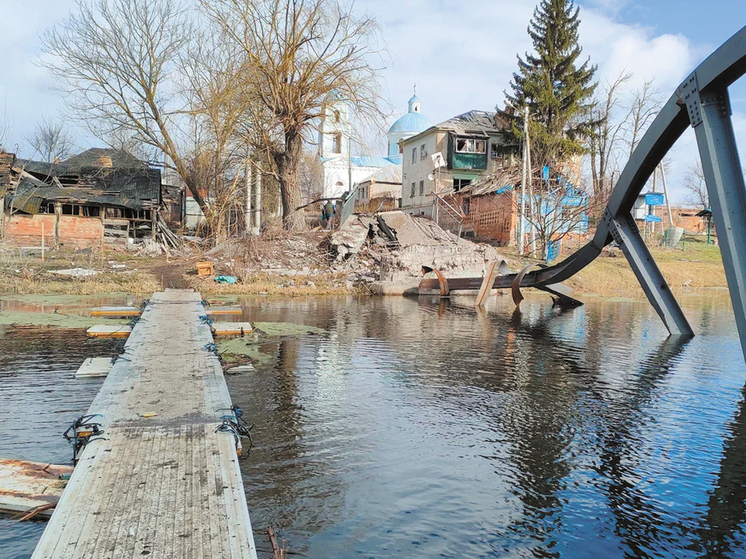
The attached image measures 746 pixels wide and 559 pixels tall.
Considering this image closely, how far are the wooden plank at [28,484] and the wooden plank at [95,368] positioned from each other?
326cm

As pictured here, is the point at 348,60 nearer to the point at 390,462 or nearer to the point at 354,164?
the point at 390,462

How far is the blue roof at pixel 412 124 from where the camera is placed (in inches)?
2586

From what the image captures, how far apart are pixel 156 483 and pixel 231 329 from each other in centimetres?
754

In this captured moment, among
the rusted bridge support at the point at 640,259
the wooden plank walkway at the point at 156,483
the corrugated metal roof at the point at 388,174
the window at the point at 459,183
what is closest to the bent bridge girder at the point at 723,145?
the rusted bridge support at the point at 640,259

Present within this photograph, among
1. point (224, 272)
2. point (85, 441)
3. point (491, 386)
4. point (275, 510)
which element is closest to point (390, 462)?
point (275, 510)

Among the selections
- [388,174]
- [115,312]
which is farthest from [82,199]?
[388,174]

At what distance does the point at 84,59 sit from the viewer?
30.0 m

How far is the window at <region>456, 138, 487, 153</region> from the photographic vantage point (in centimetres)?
4259

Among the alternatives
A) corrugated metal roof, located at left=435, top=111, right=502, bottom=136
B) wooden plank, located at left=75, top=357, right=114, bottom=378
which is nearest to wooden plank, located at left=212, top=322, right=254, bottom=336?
wooden plank, located at left=75, top=357, right=114, bottom=378

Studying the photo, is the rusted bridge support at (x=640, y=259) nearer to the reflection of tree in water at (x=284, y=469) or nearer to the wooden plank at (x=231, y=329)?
the reflection of tree in water at (x=284, y=469)

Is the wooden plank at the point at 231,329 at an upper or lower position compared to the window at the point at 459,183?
lower

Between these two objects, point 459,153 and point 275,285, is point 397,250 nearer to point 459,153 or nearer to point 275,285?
point 275,285

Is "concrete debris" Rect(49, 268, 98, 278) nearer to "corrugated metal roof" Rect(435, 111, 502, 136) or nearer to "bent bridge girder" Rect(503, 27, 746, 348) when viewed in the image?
"bent bridge girder" Rect(503, 27, 746, 348)

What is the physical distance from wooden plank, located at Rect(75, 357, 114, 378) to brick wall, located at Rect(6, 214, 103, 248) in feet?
80.0
